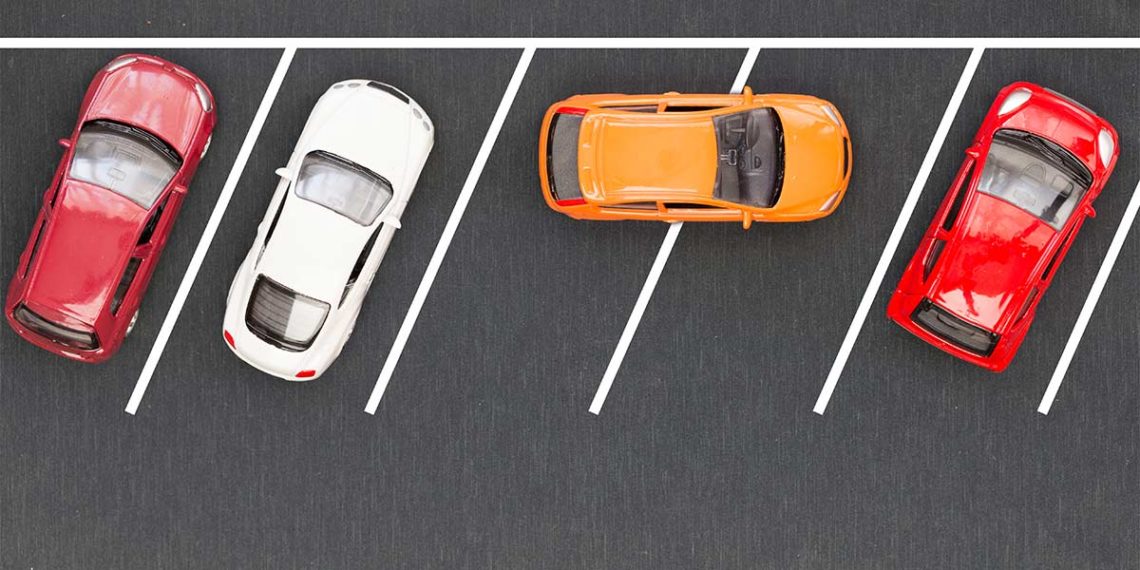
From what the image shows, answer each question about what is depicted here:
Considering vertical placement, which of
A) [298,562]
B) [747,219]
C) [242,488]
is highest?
[747,219]

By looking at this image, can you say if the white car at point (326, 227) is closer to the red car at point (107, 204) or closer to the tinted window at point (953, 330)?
the red car at point (107, 204)

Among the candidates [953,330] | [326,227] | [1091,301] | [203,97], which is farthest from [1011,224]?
[203,97]

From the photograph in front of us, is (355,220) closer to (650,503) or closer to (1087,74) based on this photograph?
(650,503)

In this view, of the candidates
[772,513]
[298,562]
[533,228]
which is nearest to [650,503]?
[772,513]

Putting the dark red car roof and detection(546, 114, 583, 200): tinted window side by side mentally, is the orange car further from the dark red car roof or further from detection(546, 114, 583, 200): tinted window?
the dark red car roof

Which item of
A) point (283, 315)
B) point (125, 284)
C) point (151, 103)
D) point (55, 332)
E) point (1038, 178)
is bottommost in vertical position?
point (55, 332)

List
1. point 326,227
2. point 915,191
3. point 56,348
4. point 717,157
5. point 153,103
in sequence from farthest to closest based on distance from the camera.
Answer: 1. point 915,191
2. point 56,348
3. point 153,103
4. point 326,227
5. point 717,157

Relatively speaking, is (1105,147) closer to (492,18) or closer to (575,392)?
(575,392)

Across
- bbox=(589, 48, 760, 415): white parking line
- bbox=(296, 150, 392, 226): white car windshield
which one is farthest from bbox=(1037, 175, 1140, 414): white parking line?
bbox=(296, 150, 392, 226): white car windshield
